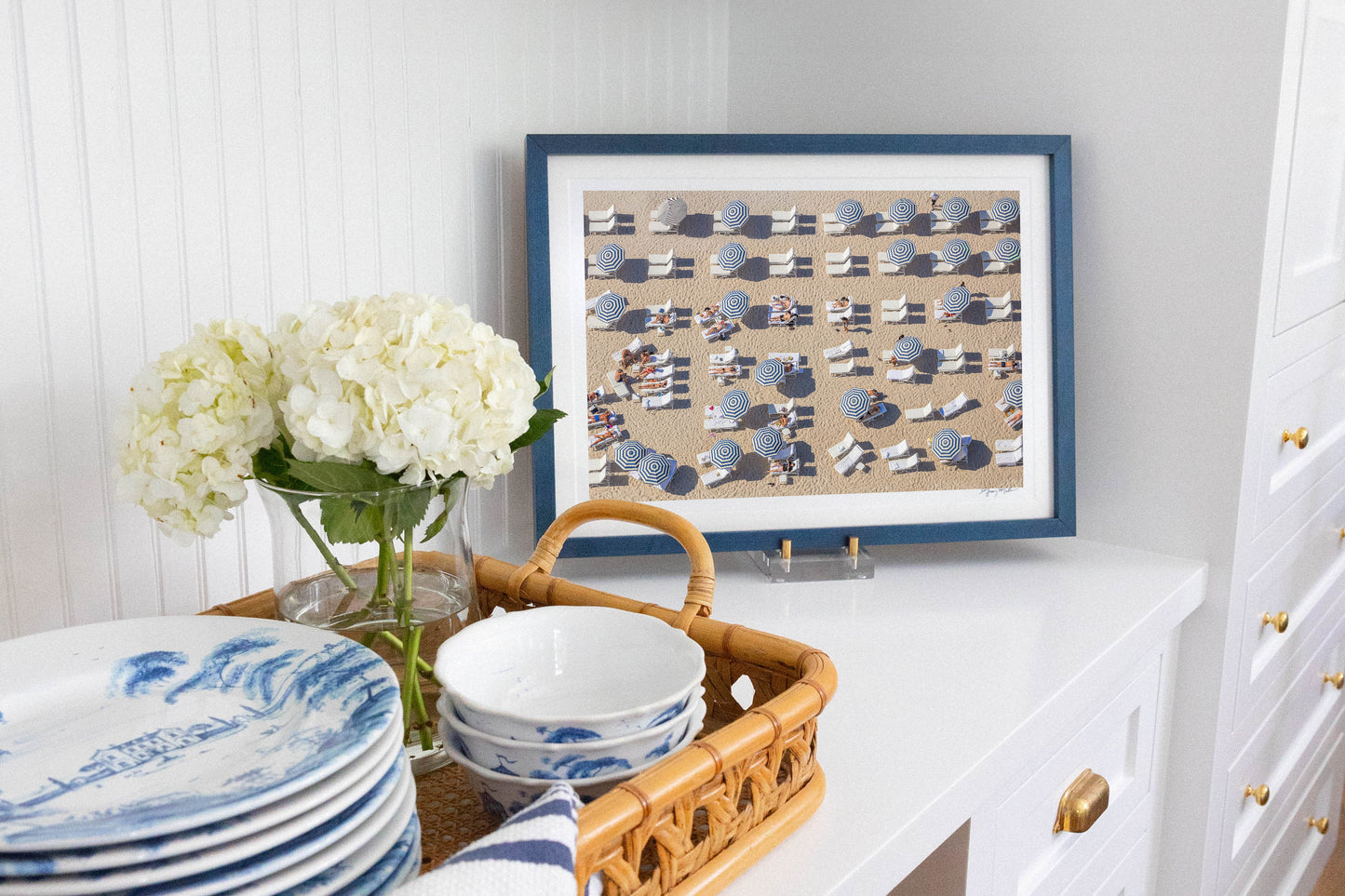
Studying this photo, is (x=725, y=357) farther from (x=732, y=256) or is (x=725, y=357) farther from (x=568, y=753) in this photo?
(x=568, y=753)

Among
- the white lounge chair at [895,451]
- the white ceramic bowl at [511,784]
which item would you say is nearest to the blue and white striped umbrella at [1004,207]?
the white lounge chair at [895,451]

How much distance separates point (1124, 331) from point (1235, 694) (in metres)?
0.43

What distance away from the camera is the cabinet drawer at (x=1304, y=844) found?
4.93 ft

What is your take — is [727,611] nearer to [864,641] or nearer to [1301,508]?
[864,641]

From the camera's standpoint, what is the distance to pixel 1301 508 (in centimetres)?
135

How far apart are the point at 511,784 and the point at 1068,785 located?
1.87 feet

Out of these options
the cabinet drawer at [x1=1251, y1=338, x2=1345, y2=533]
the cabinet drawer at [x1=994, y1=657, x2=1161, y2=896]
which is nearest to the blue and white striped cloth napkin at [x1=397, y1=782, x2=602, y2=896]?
the cabinet drawer at [x1=994, y1=657, x2=1161, y2=896]

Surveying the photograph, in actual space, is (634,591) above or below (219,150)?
below

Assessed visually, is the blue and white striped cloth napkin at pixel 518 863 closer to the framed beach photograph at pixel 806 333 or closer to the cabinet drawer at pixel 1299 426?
the framed beach photograph at pixel 806 333

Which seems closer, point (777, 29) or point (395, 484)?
point (395, 484)

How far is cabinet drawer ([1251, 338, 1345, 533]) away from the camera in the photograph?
3.95ft

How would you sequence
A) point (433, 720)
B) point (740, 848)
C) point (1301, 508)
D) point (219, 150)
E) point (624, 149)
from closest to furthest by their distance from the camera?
point (740, 848), point (433, 720), point (219, 150), point (624, 149), point (1301, 508)

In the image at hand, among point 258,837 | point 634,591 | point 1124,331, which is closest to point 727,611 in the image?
point 634,591

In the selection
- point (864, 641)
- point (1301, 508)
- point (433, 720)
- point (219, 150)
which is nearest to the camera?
point (433, 720)
